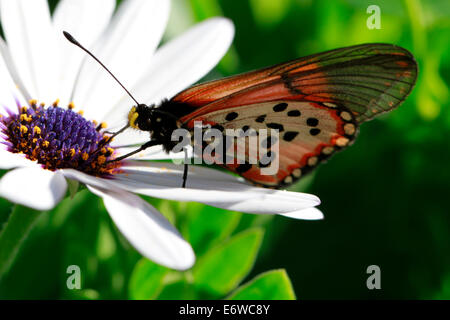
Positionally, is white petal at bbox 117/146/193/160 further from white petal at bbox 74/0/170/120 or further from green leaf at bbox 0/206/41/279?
green leaf at bbox 0/206/41/279

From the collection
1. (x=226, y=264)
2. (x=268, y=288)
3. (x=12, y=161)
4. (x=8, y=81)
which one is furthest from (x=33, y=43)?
(x=268, y=288)

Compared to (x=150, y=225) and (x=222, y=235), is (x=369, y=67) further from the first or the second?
(x=150, y=225)

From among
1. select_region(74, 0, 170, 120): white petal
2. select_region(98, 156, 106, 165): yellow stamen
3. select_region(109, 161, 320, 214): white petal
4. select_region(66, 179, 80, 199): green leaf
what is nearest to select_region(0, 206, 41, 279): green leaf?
select_region(66, 179, 80, 199): green leaf

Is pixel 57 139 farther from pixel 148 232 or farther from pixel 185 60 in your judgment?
pixel 148 232

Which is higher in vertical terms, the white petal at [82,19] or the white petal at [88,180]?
the white petal at [82,19]

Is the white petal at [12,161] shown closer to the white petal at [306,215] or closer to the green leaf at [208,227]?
the green leaf at [208,227]

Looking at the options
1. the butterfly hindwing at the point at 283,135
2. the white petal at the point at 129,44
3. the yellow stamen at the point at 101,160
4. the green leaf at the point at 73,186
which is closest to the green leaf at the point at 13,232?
the green leaf at the point at 73,186
